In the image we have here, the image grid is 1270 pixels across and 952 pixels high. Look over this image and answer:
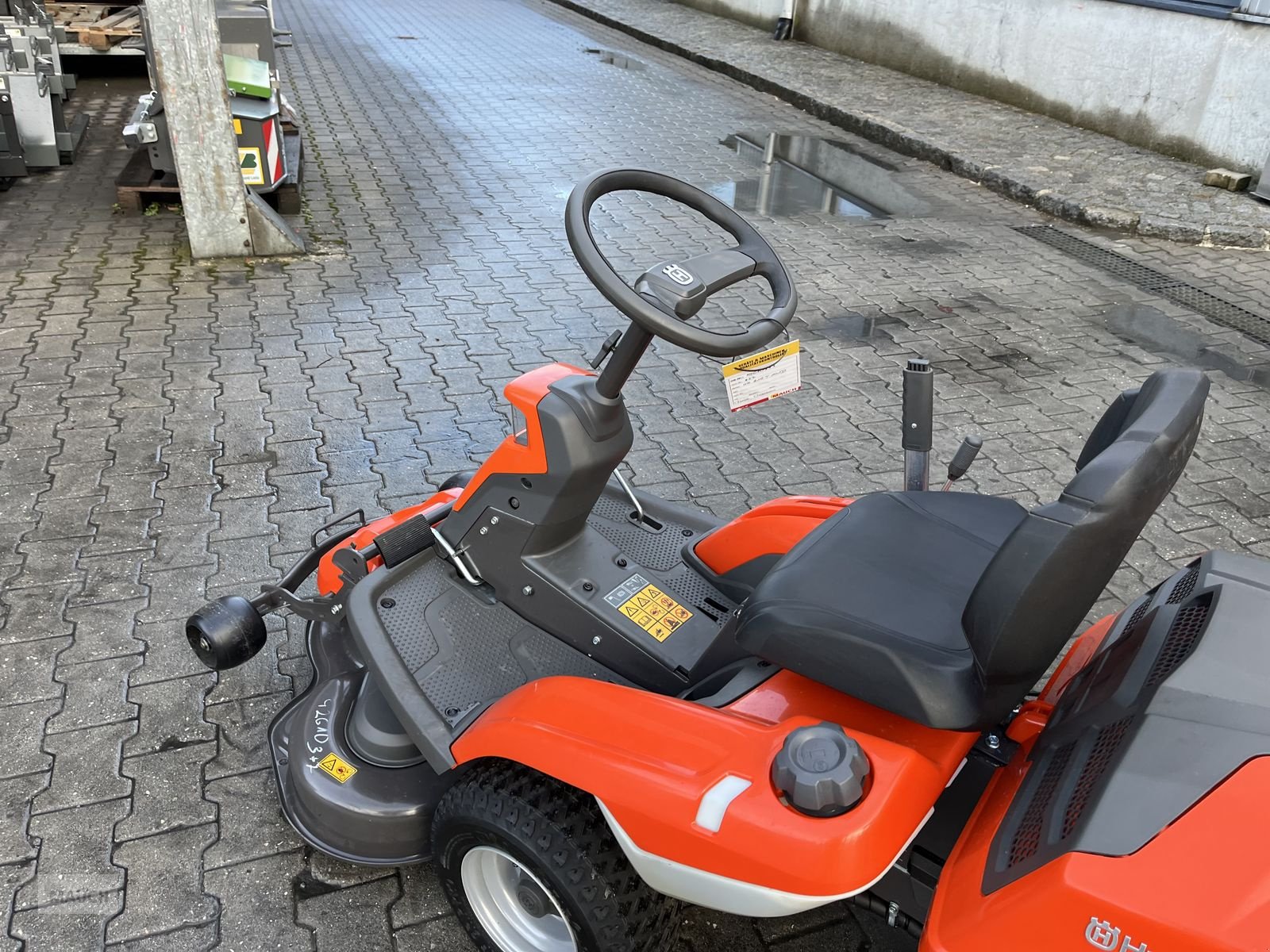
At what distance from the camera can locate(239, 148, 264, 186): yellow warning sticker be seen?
596 centimetres

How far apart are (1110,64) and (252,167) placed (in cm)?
665

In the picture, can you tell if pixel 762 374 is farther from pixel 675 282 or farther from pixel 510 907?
pixel 510 907

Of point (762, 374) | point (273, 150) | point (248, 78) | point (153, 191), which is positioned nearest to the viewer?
point (762, 374)

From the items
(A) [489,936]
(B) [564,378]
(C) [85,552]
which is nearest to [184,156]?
(C) [85,552]

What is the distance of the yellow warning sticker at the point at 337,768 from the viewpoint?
2.23 m

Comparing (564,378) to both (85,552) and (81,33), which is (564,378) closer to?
(85,552)

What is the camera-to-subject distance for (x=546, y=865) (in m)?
1.81

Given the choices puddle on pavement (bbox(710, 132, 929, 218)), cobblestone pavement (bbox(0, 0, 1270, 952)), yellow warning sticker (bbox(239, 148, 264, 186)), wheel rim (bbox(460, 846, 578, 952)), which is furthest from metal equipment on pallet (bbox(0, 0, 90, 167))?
wheel rim (bbox(460, 846, 578, 952))

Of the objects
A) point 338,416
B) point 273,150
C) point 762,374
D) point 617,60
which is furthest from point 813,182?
point 762,374

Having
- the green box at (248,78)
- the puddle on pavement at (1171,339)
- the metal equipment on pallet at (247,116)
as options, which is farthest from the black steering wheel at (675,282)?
the green box at (248,78)

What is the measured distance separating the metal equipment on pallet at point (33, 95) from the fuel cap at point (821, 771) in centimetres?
700

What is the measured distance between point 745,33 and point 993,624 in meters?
13.3

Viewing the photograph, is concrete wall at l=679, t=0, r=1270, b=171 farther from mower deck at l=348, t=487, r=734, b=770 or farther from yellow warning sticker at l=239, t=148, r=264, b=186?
mower deck at l=348, t=487, r=734, b=770

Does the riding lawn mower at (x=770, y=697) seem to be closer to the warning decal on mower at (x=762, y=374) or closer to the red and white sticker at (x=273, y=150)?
the warning decal on mower at (x=762, y=374)
